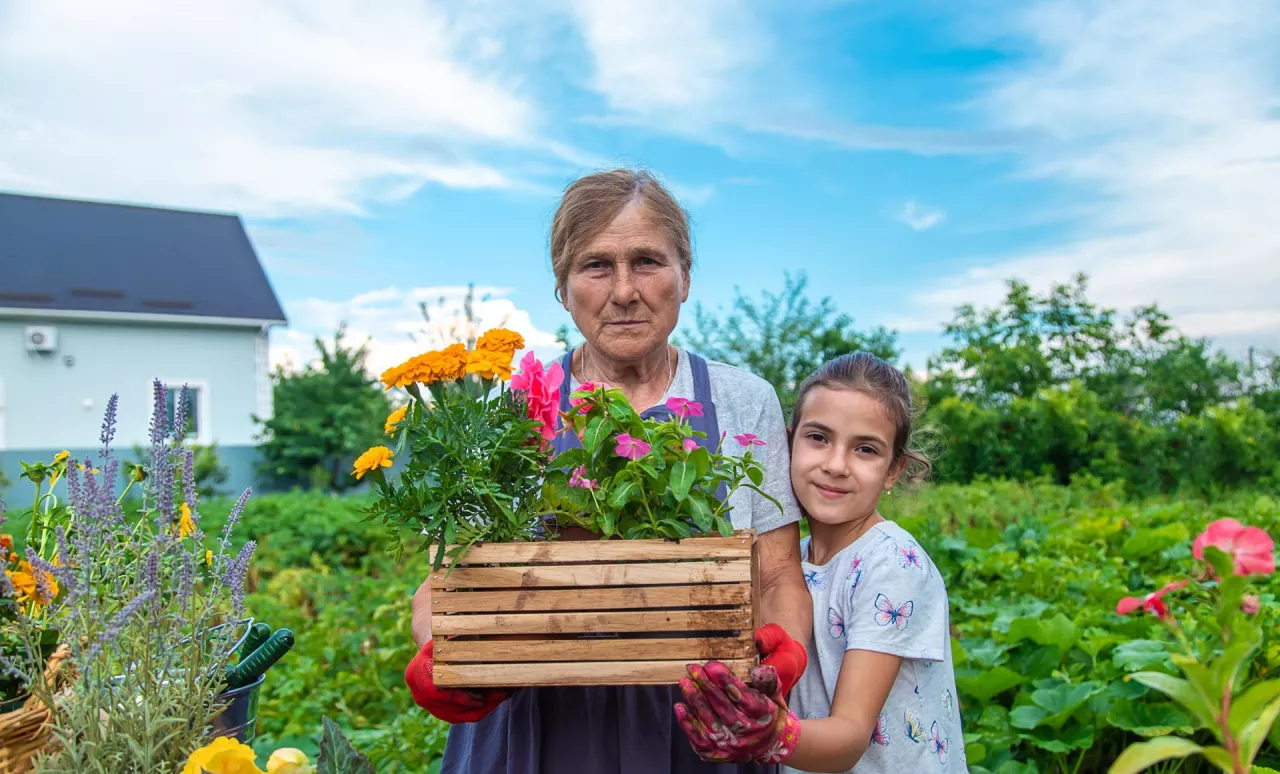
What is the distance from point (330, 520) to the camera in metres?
8.14

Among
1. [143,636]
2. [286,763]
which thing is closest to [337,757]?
[286,763]

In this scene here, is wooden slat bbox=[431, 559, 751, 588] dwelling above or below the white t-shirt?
above

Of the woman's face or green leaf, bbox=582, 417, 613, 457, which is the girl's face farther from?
green leaf, bbox=582, 417, 613, 457

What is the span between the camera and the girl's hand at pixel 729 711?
1.27 metres

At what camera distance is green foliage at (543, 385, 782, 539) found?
1.40m

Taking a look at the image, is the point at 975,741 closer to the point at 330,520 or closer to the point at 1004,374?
the point at 330,520

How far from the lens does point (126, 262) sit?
61.5 feet

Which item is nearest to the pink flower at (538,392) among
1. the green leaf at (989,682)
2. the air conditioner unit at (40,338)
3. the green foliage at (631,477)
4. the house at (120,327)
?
the green foliage at (631,477)

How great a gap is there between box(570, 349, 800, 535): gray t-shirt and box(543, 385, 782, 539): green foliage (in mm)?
364

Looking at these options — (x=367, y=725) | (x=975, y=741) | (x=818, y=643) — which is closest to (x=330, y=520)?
(x=367, y=725)

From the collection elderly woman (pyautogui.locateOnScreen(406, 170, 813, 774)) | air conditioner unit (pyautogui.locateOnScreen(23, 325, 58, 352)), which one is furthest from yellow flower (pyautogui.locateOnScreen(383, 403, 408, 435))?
air conditioner unit (pyautogui.locateOnScreen(23, 325, 58, 352))

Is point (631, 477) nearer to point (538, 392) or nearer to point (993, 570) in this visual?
point (538, 392)

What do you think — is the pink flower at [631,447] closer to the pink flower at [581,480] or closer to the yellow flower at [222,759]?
the pink flower at [581,480]

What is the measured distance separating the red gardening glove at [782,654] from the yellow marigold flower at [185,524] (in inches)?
32.5
